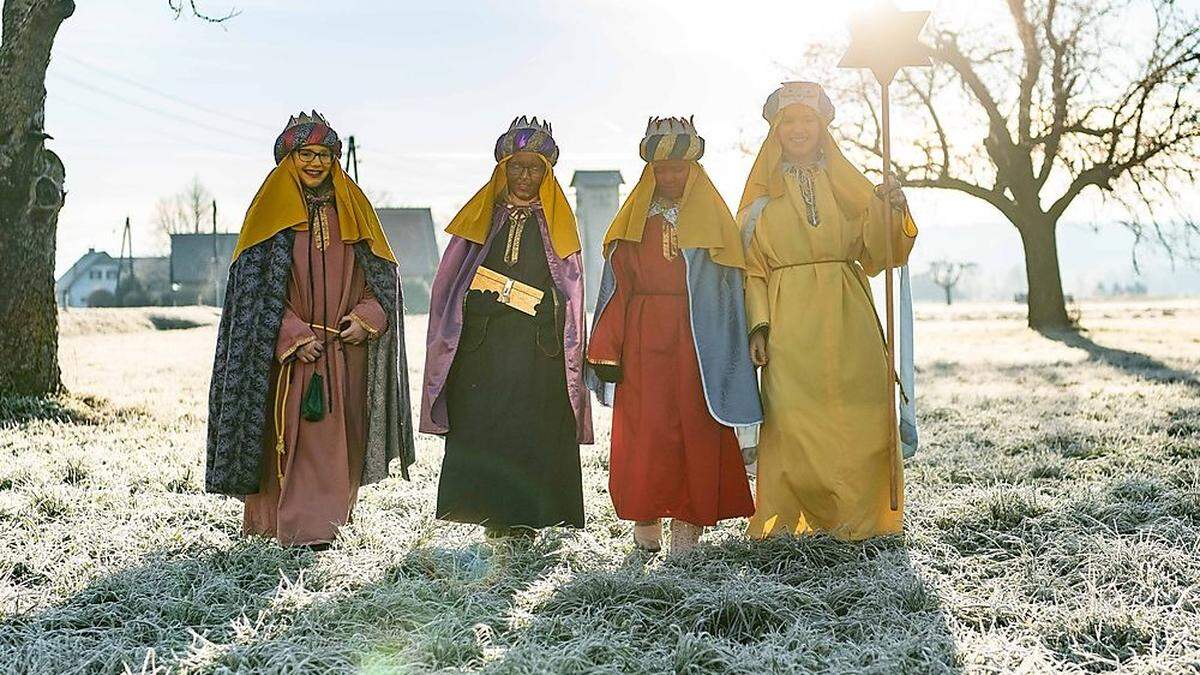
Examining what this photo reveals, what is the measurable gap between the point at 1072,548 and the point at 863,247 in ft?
5.17

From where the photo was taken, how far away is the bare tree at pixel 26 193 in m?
8.70

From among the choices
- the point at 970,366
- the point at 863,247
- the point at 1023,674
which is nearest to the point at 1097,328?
the point at 970,366

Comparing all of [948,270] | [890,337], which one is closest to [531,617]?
[890,337]

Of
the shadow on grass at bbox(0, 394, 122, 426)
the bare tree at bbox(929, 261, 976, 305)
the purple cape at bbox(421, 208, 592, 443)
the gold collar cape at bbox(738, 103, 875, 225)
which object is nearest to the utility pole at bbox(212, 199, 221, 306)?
the shadow on grass at bbox(0, 394, 122, 426)

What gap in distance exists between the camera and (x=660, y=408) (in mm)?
4863

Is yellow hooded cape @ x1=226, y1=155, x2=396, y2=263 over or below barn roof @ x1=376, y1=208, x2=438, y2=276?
below

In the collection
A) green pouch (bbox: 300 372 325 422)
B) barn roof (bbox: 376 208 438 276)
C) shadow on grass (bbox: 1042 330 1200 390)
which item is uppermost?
barn roof (bbox: 376 208 438 276)

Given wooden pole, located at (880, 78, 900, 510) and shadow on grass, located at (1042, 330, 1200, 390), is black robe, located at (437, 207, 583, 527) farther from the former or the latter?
shadow on grass, located at (1042, 330, 1200, 390)

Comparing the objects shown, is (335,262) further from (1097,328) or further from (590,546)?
(1097,328)

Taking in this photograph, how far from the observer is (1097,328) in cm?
2133

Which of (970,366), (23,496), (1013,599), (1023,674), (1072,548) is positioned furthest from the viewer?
(970,366)

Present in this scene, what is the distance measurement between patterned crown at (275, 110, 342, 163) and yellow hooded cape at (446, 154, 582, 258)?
676 mm

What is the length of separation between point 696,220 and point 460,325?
1194mm

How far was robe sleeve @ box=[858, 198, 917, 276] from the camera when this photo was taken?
16.0 ft
